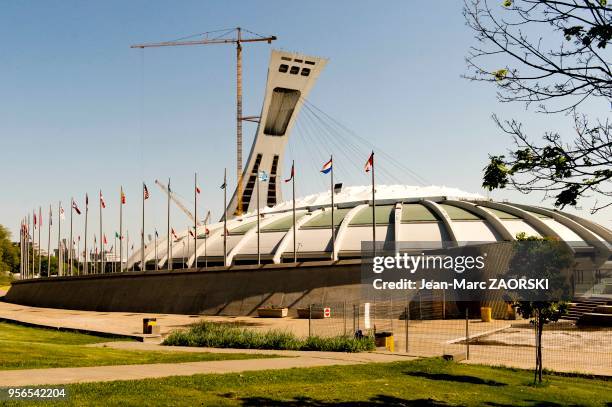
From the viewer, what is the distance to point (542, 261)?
1977 centimetres

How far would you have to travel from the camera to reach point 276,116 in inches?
3150

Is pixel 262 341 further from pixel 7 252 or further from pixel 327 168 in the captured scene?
pixel 7 252

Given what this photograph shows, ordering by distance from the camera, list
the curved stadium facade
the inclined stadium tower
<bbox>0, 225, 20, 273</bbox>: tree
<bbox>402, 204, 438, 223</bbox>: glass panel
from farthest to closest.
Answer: <bbox>0, 225, 20, 273</bbox>: tree < <bbox>402, 204, 438, 223</bbox>: glass panel < the inclined stadium tower < the curved stadium facade

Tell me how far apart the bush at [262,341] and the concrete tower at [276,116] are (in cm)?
4953

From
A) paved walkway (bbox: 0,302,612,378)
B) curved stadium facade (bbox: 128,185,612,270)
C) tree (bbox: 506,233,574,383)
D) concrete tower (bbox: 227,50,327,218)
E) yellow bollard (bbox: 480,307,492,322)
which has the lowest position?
paved walkway (bbox: 0,302,612,378)

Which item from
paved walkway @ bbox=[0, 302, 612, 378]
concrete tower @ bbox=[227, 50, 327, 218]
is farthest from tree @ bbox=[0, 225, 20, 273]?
paved walkway @ bbox=[0, 302, 612, 378]

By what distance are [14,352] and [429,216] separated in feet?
125

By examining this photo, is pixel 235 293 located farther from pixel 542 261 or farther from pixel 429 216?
pixel 542 261

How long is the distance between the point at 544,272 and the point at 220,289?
1299 inches

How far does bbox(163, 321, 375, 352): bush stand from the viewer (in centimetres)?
2517

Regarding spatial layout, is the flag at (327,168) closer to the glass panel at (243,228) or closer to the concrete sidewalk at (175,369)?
the glass panel at (243,228)

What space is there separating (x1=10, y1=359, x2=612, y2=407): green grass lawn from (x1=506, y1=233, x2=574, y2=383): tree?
1.85 metres

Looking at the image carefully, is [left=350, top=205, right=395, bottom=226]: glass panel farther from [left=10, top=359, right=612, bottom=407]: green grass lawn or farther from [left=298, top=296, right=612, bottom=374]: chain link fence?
[left=10, top=359, right=612, bottom=407]: green grass lawn

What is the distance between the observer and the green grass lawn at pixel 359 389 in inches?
535
